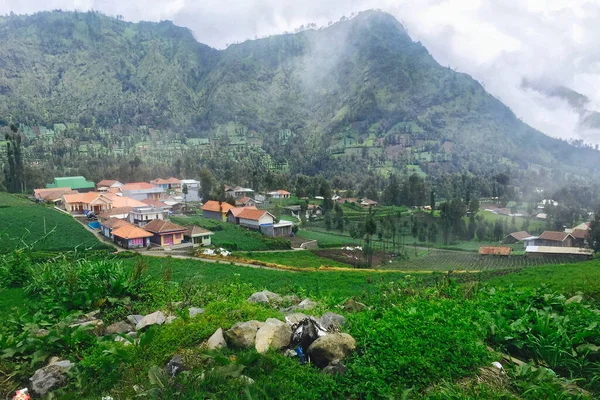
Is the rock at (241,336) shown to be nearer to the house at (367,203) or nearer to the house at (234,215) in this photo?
the house at (234,215)

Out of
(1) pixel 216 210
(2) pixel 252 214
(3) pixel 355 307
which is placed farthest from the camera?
(1) pixel 216 210

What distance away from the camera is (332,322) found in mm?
6035

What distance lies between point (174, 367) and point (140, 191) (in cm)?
6949

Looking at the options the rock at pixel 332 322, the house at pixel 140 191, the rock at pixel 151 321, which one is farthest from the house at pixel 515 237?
the rock at pixel 151 321

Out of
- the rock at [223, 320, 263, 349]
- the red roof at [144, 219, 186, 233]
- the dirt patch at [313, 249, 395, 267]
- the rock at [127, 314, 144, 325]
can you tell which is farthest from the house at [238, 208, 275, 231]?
the rock at [223, 320, 263, 349]

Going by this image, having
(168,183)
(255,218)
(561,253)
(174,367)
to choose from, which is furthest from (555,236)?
(168,183)

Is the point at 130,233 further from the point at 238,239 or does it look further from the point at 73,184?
the point at 73,184

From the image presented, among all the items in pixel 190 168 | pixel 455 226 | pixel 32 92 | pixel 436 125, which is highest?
pixel 32 92

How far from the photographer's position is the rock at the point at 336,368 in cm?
489

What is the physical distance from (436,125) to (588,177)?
195 feet

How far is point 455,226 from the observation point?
212 feet

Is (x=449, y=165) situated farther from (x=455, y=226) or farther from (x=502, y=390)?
(x=502, y=390)

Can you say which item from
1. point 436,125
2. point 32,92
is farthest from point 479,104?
point 32,92

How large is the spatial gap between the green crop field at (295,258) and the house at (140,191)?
120 feet
